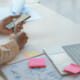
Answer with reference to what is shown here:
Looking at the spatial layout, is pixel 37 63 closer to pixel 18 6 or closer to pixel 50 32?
pixel 50 32

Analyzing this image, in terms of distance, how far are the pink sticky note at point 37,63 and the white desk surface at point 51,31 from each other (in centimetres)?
13

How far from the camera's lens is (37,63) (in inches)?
25.4

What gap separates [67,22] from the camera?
109cm

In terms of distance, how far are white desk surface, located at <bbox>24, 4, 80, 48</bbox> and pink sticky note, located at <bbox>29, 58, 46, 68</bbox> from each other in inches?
5.0

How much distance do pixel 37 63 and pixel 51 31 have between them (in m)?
0.36

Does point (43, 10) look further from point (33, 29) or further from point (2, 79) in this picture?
point (2, 79)

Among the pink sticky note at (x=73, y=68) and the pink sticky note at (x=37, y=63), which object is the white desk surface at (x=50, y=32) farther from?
the pink sticky note at (x=73, y=68)

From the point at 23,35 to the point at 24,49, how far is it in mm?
58

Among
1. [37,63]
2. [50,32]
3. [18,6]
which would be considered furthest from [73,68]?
[18,6]

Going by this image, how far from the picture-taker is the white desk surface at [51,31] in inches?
32.9

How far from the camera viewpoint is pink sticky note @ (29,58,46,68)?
2.07 feet

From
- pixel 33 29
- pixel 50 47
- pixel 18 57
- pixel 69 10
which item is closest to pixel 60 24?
pixel 33 29

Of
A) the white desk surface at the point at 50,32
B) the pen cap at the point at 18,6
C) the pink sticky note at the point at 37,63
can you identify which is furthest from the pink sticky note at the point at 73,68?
the pen cap at the point at 18,6

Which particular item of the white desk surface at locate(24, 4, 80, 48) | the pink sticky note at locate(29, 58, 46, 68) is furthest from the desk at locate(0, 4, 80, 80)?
the pink sticky note at locate(29, 58, 46, 68)
